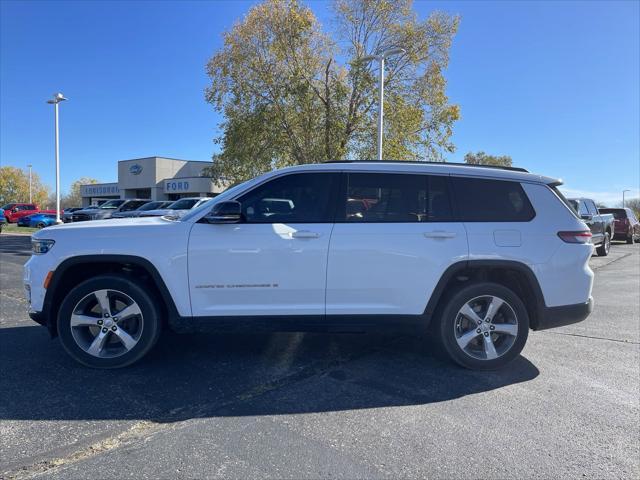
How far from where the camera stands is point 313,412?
3404mm

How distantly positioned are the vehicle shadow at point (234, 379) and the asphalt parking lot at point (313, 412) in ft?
0.05

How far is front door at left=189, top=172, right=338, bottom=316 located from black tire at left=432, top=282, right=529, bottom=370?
113cm

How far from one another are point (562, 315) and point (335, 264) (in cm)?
218

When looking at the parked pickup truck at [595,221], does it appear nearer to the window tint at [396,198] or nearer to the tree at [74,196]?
the window tint at [396,198]

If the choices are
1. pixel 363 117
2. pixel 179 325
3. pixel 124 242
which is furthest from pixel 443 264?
pixel 363 117

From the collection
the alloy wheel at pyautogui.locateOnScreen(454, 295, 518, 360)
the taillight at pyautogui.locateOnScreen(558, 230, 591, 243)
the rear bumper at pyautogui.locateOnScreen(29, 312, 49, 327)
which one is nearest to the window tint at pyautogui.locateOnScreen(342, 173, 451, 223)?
the alloy wheel at pyautogui.locateOnScreen(454, 295, 518, 360)

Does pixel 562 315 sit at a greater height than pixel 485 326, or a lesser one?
greater

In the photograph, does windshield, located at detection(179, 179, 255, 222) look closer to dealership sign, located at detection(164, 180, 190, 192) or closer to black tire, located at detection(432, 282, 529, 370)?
black tire, located at detection(432, 282, 529, 370)

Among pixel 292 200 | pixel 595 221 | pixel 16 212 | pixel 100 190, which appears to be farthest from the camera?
pixel 100 190

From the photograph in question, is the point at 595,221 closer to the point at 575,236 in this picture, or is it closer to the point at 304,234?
the point at 575,236

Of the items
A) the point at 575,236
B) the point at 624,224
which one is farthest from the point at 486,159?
the point at 575,236

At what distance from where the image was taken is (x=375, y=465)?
2.74 m

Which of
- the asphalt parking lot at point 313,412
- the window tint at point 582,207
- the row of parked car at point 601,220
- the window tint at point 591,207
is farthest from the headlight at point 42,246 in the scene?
the window tint at point 591,207

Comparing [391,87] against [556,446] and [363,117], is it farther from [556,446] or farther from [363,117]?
[556,446]
